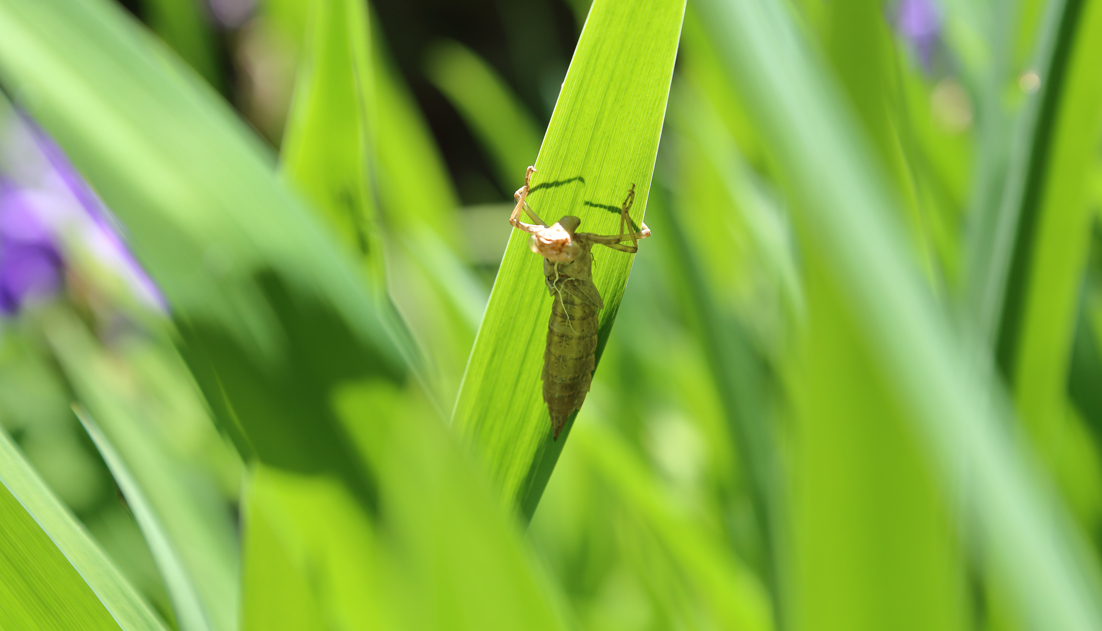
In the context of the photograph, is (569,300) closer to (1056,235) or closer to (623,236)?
(623,236)

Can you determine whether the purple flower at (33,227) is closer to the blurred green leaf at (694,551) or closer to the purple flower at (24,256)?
the purple flower at (24,256)

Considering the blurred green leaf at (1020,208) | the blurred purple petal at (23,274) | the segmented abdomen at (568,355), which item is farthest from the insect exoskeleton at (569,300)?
the blurred purple petal at (23,274)

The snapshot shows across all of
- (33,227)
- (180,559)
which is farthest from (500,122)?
(180,559)

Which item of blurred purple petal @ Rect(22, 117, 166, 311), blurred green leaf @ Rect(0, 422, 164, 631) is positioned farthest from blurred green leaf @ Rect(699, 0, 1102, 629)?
blurred purple petal @ Rect(22, 117, 166, 311)

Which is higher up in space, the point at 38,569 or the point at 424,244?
the point at 424,244

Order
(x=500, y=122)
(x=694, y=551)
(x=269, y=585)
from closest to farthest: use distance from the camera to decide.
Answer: (x=269, y=585), (x=694, y=551), (x=500, y=122)
